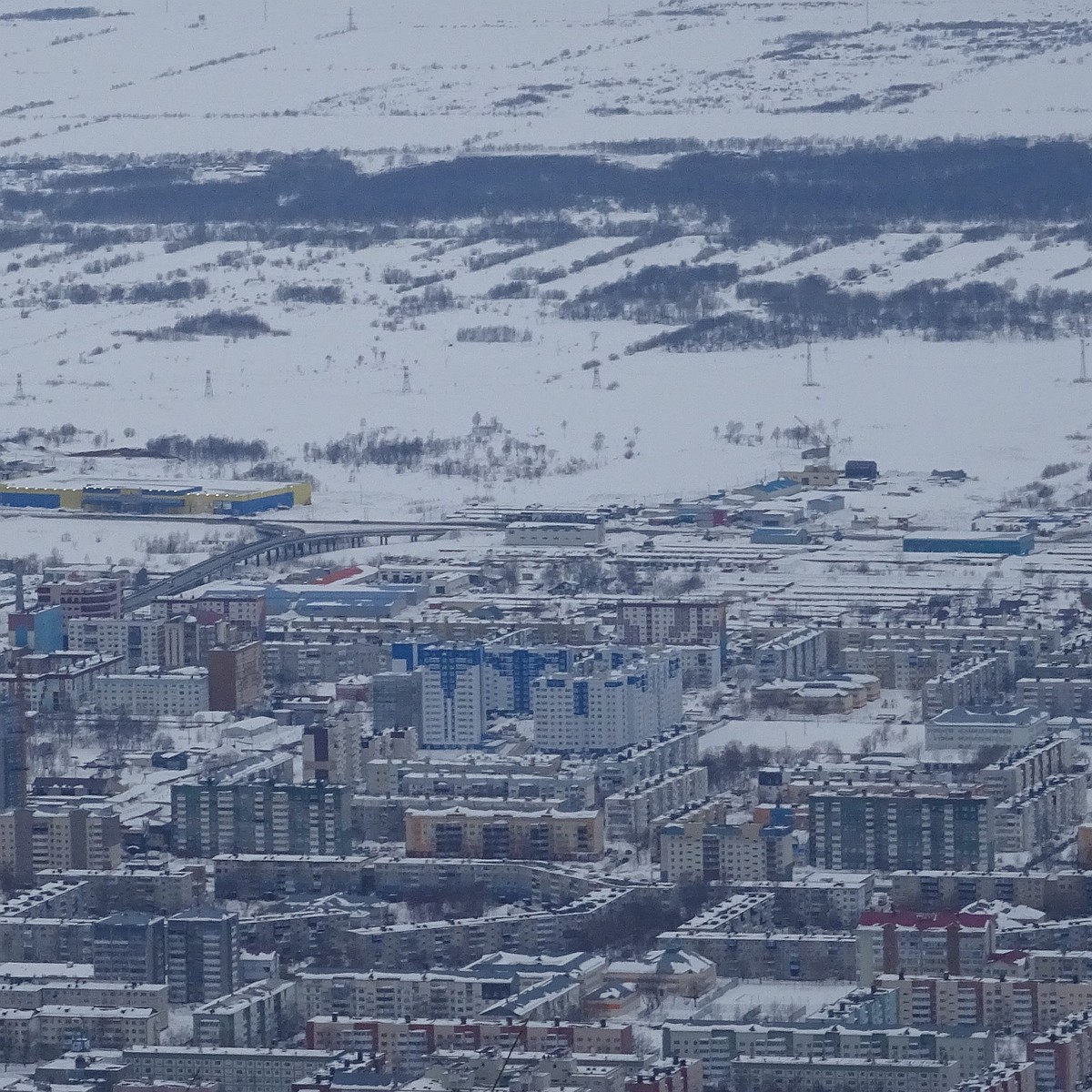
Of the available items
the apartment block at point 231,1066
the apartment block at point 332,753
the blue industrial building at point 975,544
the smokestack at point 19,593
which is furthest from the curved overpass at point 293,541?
the apartment block at point 231,1066

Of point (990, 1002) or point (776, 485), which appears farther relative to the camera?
point (776, 485)

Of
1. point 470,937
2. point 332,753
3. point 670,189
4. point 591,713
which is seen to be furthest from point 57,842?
point 670,189

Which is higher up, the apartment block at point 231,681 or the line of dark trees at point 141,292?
the line of dark trees at point 141,292

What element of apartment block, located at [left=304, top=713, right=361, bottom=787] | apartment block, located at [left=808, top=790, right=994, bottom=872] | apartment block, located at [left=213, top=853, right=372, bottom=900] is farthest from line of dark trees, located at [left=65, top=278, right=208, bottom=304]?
apartment block, located at [left=808, top=790, right=994, bottom=872]

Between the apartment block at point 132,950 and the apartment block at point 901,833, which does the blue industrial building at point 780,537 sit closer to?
the apartment block at point 901,833

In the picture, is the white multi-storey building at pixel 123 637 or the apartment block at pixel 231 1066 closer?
the apartment block at pixel 231 1066

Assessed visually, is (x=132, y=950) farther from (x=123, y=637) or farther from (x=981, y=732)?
(x=123, y=637)
